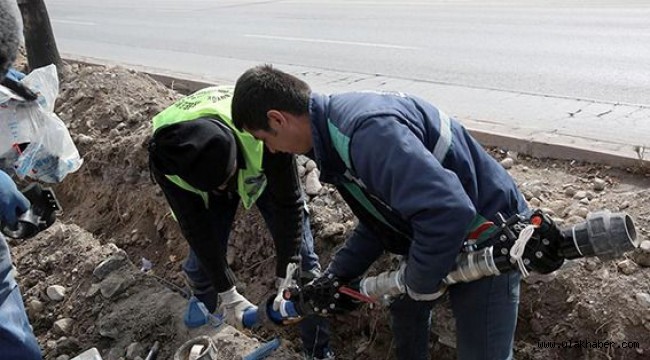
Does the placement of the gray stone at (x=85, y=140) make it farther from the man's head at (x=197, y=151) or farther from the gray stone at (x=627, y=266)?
the gray stone at (x=627, y=266)

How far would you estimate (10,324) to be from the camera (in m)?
2.43

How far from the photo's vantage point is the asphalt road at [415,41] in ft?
23.2

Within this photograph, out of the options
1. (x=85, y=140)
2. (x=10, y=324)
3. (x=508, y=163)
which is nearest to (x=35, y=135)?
(x=10, y=324)

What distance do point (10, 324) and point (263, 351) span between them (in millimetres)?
1211

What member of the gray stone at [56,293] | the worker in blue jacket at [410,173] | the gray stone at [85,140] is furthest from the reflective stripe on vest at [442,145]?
the gray stone at [85,140]

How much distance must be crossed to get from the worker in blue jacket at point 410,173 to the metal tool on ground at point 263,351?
3.28 ft

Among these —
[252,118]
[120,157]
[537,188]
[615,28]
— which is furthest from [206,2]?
[252,118]

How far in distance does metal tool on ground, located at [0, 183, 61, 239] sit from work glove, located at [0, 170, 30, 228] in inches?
1.1

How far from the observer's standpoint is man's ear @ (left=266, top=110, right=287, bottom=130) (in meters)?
2.18

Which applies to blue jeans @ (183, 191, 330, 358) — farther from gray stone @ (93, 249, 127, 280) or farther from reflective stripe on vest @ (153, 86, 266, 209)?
gray stone @ (93, 249, 127, 280)

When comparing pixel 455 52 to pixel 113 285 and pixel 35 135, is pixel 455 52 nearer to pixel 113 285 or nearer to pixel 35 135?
pixel 113 285

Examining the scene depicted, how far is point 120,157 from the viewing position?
5.08 m

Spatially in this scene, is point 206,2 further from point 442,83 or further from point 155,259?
point 155,259

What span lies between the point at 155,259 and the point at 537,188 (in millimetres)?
2561
